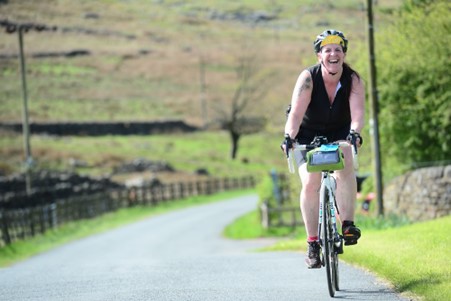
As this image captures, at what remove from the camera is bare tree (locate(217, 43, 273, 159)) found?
97938mm

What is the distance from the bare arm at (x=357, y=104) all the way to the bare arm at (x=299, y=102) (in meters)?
0.44

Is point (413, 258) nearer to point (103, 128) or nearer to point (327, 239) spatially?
point (327, 239)

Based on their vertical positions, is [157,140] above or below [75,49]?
below

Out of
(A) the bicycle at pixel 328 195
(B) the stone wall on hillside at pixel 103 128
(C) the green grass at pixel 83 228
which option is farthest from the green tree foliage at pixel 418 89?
(B) the stone wall on hillside at pixel 103 128

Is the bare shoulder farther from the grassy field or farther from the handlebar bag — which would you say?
the grassy field

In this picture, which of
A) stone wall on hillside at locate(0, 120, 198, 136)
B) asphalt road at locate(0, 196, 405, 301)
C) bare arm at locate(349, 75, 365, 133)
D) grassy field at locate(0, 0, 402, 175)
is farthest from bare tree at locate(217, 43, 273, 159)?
bare arm at locate(349, 75, 365, 133)

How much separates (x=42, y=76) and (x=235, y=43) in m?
51.4

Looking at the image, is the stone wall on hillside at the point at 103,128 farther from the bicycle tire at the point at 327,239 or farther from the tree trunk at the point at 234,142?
the bicycle tire at the point at 327,239

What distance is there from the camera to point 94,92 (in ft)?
421

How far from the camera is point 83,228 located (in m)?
43.3

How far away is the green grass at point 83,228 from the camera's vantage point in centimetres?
3219

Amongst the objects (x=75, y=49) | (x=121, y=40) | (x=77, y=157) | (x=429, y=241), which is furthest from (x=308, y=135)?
(x=121, y=40)

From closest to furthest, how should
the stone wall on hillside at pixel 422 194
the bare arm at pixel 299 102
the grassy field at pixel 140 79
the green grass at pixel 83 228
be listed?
the bare arm at pixel 299 102 < the stone wall on hillside at pixel 422 194 < the green grass at pixel 83 228 < the grassy field at pixel 140 79

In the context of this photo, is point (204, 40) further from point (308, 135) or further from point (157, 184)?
point (308, 135)
